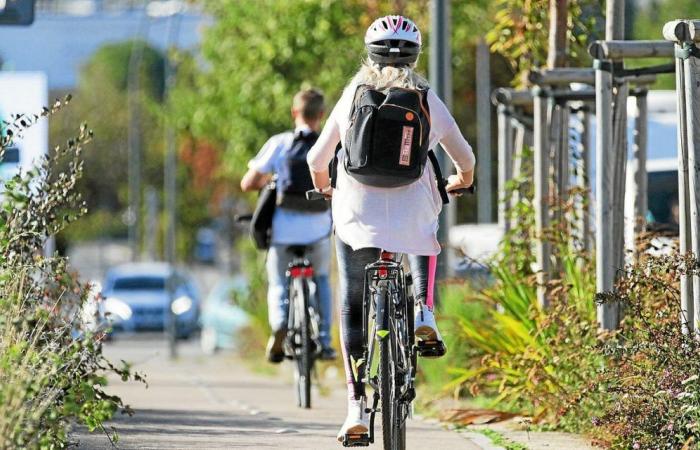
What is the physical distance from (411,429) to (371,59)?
2629 millimetres

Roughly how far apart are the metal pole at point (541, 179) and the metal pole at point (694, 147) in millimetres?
2552

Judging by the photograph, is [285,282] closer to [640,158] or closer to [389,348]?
[640,158]

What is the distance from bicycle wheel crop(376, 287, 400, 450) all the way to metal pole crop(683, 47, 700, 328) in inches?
53.4

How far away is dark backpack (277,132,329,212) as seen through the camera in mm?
10750

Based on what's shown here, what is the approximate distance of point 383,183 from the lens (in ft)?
22.3

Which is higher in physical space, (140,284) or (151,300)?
(140,284)

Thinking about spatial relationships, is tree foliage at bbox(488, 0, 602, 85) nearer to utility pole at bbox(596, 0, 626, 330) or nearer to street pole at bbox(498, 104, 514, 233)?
street pole at bbox(498, 104, 514, 233)

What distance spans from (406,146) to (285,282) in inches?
176

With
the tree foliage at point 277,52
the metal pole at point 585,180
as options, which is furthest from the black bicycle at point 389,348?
the tree foliage at point 277,52

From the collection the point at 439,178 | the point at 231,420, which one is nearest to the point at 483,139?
the point at 231,420

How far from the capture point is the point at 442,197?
23.3ft

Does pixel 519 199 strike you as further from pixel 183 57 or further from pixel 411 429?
pixel 183 57

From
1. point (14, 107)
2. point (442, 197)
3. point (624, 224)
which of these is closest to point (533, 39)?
point (624, 224)

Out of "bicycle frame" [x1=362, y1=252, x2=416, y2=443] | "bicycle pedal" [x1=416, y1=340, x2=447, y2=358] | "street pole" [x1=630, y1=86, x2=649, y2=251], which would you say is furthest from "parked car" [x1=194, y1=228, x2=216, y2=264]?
"bicycle frame" [x1=362, y1=252, x2=416, y2=443]
